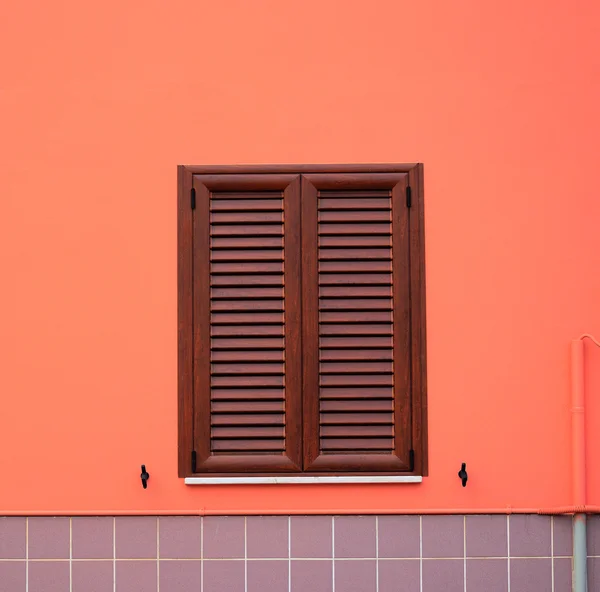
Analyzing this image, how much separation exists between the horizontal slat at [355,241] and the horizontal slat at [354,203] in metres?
0.14

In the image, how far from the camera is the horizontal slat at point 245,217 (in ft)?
12.4

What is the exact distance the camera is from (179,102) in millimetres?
3773

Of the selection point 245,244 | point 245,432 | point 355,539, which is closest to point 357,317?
point 245,244

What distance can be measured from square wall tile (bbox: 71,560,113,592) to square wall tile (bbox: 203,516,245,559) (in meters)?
0.46

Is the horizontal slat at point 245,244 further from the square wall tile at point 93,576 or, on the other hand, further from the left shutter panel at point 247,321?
the square wall tile at point 93,576

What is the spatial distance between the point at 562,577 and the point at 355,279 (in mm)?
1677

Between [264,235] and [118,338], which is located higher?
[264,235]

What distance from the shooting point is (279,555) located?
3689mm

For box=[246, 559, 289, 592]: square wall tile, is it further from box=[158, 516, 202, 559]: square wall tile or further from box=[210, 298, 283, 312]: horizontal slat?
box=[210, 298, 283, 312]: horizontal slat

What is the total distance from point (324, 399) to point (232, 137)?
4.27 ft

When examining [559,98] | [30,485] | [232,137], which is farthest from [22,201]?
[559,98]

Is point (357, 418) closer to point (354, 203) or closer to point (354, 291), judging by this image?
point (354, 291)

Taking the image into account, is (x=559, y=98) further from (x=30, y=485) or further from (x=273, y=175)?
(x=30, y=485)

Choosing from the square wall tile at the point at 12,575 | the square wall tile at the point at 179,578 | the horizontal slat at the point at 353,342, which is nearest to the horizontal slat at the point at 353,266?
the horizontal slat at the point at 353,342
